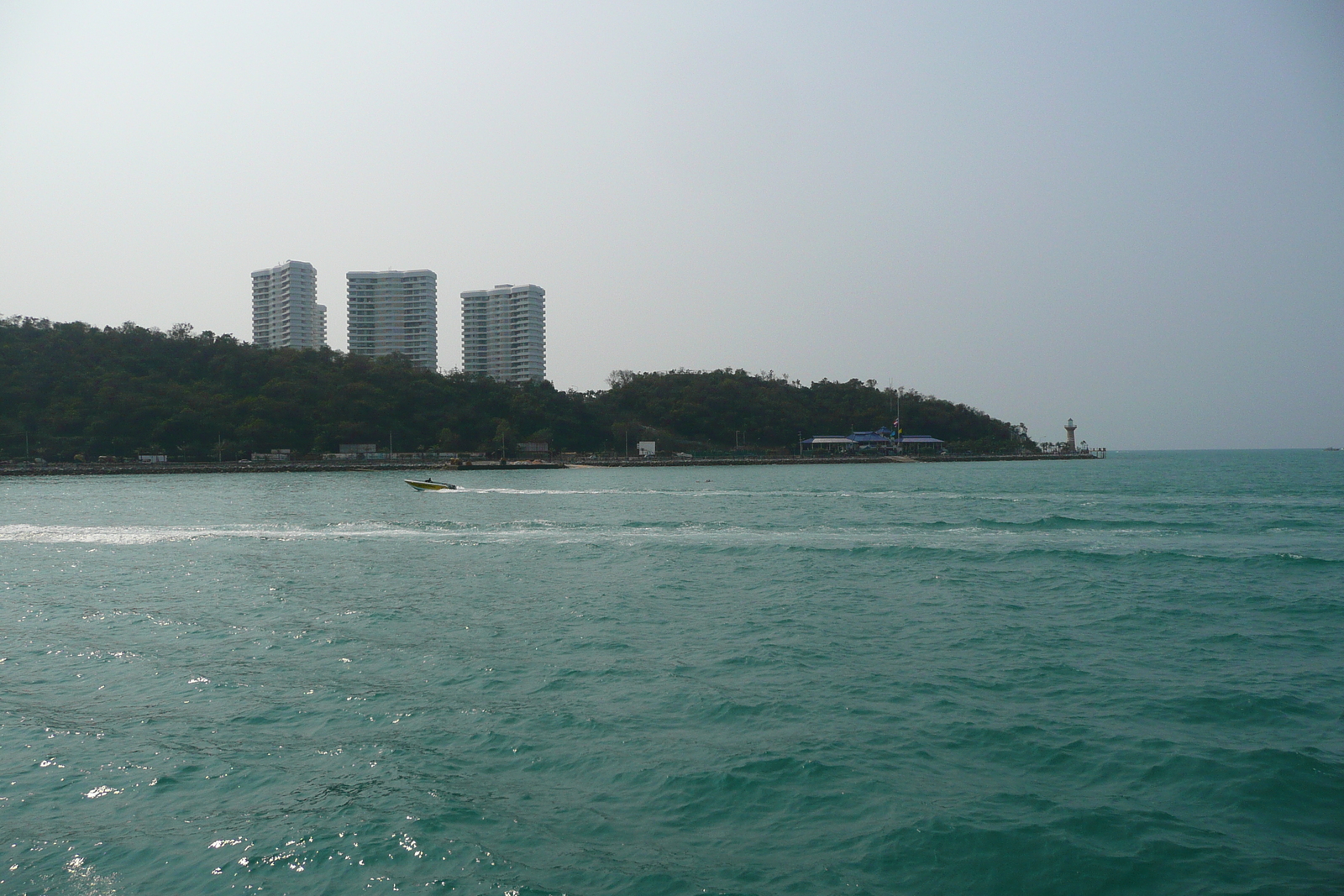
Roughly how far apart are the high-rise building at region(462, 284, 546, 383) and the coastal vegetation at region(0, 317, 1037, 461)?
3489cm

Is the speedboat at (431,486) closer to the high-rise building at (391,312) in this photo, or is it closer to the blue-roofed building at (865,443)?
the blue-roofed building at (865,443)

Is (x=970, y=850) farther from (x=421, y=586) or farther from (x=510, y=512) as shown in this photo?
(x=510, y=512)

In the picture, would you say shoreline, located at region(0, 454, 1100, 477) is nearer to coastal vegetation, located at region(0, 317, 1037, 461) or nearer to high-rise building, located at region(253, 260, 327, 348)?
coastal vegetation, located at region(0, 317, 1037, 461)

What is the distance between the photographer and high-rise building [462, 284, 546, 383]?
165m

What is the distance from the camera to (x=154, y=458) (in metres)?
84.0

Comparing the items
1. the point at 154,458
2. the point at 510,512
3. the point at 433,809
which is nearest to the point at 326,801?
the point at 433,809

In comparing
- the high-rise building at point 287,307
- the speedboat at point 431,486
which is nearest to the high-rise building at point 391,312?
the high-rise building at point 287,307

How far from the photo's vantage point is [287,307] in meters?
163

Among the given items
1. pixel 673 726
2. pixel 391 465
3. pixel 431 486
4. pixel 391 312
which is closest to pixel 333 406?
pixel 391 465

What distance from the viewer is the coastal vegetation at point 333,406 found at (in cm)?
8425

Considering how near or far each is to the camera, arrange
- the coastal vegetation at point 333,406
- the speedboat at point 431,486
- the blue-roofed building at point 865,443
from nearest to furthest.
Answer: the speedboat at point 431,486, the coastal vegetation at point 333,406, the blue-roofed building at point 865,443

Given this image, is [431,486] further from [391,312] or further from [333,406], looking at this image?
[391,312]

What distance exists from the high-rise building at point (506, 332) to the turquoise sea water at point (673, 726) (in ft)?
477

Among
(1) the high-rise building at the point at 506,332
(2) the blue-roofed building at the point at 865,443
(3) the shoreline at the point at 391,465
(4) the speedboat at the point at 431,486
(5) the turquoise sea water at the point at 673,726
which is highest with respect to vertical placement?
(1) the high-rise building at the point at 506,332
